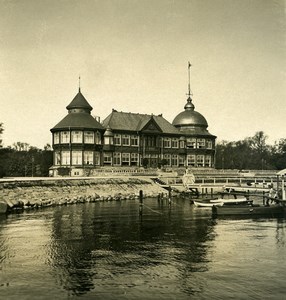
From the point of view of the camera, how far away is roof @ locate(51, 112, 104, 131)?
72312 mm

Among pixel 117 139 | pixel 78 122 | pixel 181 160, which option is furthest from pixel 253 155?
pixel 78 122

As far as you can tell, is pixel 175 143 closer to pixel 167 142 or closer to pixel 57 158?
pixel 167 142

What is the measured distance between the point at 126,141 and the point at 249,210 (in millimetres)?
40692

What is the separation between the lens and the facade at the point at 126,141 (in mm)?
72188

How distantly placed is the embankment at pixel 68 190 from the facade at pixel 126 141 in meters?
7.94

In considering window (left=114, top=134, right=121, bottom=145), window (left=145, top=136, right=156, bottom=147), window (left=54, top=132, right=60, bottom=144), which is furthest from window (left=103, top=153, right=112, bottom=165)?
window (left=145, top=136, right=156, bottom=147)

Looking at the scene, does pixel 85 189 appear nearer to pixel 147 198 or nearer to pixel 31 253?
pixel 147 198

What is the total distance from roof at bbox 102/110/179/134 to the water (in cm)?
4138

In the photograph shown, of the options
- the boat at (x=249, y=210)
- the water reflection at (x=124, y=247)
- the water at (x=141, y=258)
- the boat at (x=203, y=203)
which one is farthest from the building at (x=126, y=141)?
the water at (x=141, y=258)

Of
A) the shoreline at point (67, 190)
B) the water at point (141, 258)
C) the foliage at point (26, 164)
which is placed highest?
the foliage at point (26, 164)

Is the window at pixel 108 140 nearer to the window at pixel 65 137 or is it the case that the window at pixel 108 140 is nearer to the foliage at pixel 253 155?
the window at pixel 65 137

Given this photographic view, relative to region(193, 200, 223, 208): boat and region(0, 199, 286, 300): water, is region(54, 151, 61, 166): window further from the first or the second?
region(0, 199, 286, 300): water

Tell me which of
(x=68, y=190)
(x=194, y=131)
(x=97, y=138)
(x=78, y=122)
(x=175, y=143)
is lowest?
(x=68, y=190)

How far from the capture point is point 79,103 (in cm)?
7562
